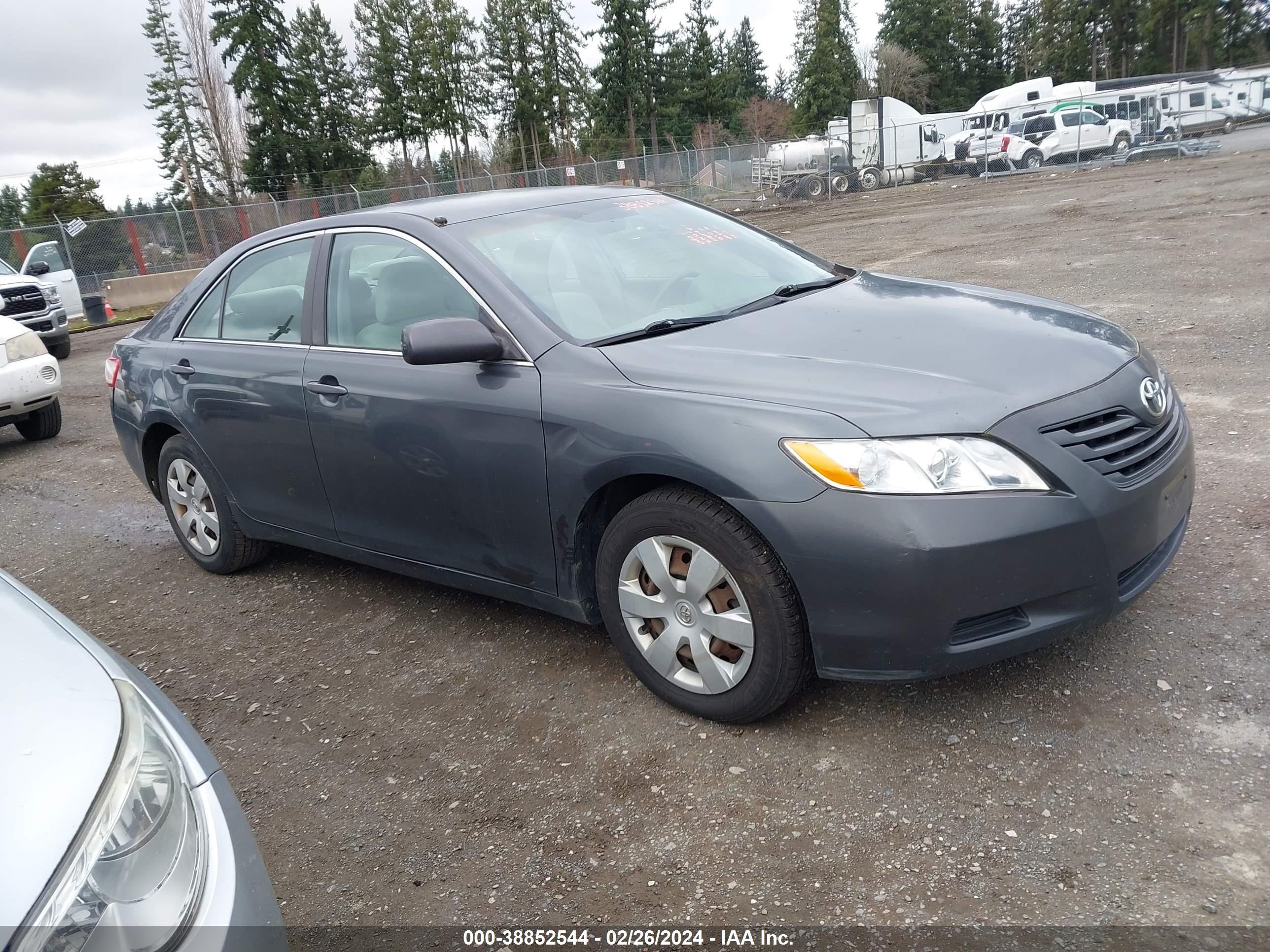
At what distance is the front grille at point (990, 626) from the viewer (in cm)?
274

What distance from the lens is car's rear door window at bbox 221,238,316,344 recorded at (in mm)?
4305

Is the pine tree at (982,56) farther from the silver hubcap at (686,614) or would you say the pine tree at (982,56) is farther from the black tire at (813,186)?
the silver hubcap at (686,614)

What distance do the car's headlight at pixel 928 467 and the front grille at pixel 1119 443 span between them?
17 cm

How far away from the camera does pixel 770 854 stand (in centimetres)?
263

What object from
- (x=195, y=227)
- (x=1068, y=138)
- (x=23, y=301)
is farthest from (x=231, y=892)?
(x=1068, y=138)

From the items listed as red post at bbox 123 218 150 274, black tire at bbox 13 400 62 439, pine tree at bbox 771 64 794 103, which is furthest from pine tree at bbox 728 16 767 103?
black tire at bbox 13 400 62 439

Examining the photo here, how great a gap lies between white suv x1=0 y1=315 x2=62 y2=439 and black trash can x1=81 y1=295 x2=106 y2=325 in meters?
13.7

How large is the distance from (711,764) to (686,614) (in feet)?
1.47

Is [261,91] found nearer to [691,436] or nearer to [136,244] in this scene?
[136,244]

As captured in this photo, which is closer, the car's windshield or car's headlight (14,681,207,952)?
car's headlight (14,681,207,952)

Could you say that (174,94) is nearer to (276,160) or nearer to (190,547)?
(276,160)

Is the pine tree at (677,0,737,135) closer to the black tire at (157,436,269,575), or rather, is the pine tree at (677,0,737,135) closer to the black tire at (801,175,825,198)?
the black tire at (801,175,825,198)

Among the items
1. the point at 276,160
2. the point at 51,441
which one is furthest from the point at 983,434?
the point at 276,160

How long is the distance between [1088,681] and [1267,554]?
124 cm
